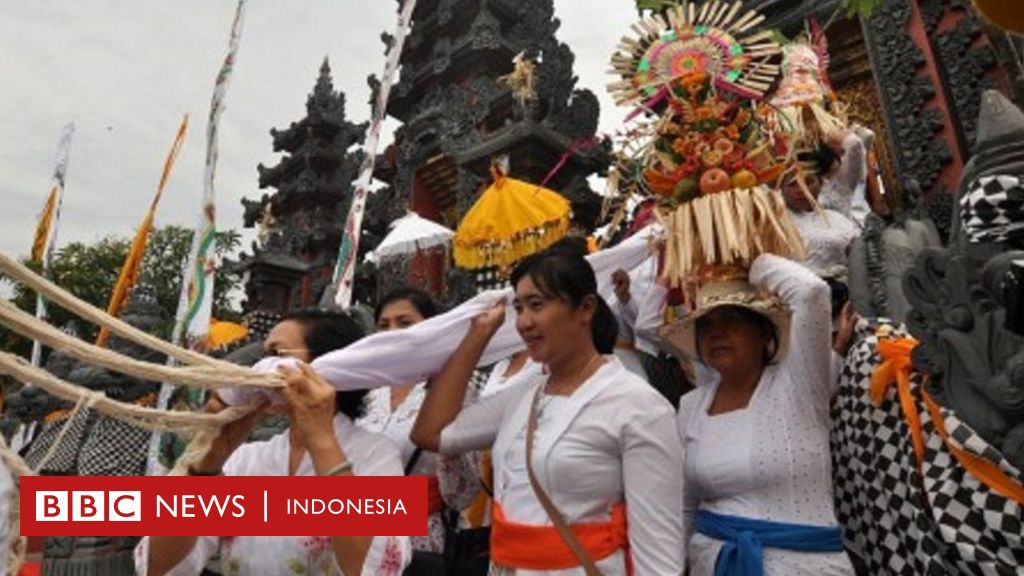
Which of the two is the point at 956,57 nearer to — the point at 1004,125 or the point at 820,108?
the point at 820,108

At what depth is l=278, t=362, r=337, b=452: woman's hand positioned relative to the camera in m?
1.74

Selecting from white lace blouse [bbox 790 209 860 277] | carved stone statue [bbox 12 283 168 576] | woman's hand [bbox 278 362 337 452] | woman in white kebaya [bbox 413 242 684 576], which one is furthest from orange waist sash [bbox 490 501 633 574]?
carved stone statue [bbox 12 283 168 576]

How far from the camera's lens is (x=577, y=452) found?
5.76ft

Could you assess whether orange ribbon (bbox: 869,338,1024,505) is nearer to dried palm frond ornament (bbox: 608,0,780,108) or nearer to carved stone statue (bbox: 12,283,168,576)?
dried palm frond ornament (bbox: 608,0,780,108)

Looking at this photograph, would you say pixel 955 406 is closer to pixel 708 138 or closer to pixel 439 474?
pixel 708 138

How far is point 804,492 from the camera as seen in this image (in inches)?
76.3

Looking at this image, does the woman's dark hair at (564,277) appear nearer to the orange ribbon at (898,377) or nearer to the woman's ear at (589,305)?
the woman's ear at (589,305)

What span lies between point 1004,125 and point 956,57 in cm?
545

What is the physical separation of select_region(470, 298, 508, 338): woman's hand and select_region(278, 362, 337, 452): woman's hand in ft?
2.10

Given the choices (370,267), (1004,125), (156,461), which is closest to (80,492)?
(156,461)

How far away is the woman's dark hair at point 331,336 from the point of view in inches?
86.4

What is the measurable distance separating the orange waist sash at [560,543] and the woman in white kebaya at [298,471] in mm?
A: 303

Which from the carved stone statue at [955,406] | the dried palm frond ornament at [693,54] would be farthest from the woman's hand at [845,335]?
the dried palm frond ornament at [693,54]

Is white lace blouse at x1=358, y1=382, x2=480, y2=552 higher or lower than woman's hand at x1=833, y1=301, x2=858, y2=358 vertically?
lower
